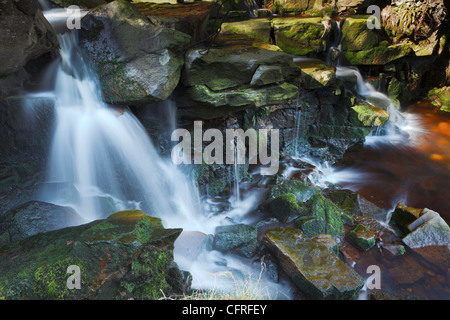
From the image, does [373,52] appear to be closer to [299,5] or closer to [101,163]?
[299,5]

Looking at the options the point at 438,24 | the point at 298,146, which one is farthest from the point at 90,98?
the point at 438,24

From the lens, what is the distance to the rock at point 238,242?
15.6 feet

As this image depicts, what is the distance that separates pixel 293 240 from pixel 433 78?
Result: 11.7 metres

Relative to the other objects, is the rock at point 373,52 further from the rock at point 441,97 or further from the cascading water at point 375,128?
the rock at point 441,97

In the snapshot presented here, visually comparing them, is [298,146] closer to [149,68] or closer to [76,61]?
[149,68]

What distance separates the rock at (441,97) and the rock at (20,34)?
1311 cm

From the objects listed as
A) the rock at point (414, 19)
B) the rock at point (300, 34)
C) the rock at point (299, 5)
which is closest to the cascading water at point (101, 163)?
the rock at point (300, 34)

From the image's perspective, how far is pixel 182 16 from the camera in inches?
229

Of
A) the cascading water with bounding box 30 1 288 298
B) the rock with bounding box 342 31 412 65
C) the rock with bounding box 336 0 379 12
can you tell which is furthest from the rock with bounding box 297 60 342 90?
the rock with bounding box 336 0 379 12

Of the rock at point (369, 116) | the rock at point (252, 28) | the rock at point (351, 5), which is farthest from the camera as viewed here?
the rock at point (351, 5)

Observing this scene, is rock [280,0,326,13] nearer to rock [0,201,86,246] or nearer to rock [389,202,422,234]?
rock [389,202,422,234]

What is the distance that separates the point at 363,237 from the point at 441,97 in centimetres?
983

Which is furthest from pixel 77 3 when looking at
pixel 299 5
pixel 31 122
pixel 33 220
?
pixel 299 5

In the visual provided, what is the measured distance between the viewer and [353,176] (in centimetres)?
735
